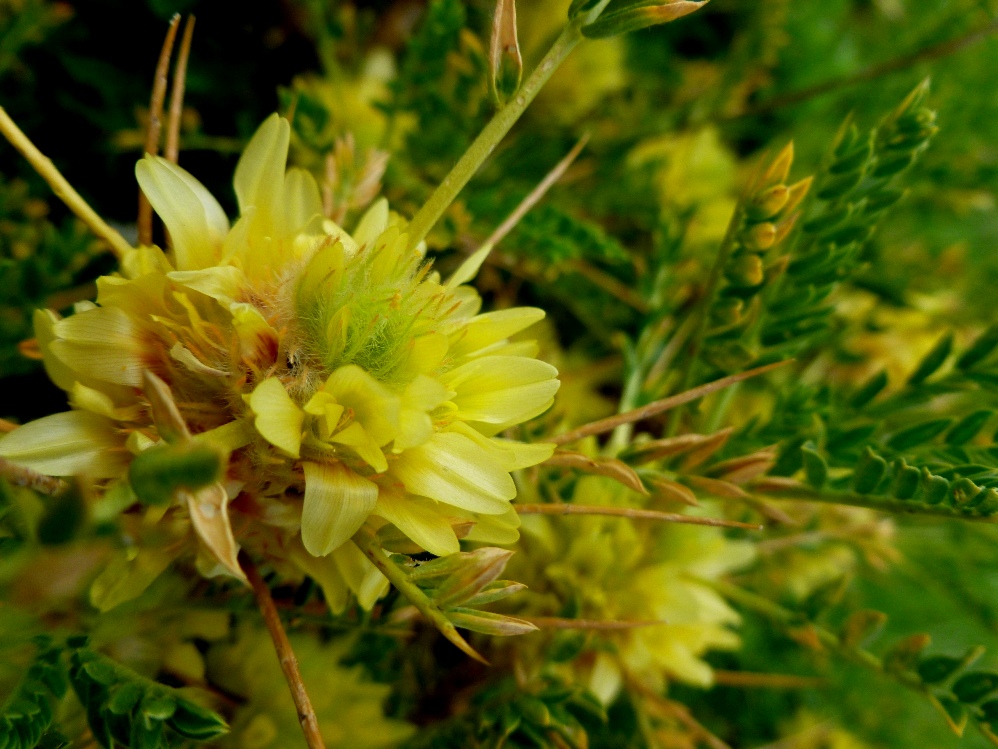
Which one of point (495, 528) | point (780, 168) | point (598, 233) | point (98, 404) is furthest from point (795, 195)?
point (98, 404)

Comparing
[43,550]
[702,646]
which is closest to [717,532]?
[702,646]

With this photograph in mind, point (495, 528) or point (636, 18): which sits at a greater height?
point (636, 18)

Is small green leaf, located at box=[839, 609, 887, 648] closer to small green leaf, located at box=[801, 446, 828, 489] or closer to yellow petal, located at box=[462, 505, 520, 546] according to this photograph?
small green leaf, located at box=[801, 446, 828, 489]

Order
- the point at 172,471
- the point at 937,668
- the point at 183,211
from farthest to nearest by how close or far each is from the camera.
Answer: the point at 937,668
the point at 183,211
the point at 172,471

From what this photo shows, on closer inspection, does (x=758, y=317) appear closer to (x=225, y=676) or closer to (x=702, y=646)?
(x=702, y=646)

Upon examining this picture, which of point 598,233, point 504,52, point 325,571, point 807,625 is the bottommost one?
point 807,625

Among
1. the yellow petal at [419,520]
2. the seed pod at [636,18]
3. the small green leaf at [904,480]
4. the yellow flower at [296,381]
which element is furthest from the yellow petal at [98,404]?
the small green leaf at [904,480]

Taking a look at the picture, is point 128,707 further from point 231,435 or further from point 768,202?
point 768,202
